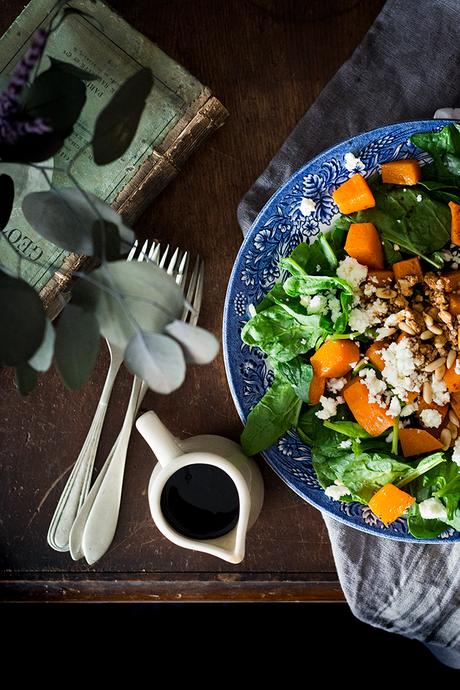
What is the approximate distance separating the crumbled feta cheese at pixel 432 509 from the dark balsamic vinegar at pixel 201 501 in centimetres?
26

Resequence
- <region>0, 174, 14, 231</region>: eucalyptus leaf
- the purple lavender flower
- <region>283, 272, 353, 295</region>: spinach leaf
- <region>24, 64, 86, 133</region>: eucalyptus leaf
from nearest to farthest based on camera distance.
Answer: the purple lavender flower → <region>24, 64, 86, 133</region>: eucalyptus leaf → <region>0, 174, 14, 231</region>: eucalyptus leaf → <region>283, 272, 353, 295</region>: spinach leaf

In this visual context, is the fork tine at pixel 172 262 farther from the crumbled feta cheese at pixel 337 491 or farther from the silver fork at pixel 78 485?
the crumbled feta cheese at pixel 337 491

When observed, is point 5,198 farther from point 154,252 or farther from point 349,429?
point 349,429

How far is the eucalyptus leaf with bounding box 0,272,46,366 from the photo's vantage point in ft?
1.82

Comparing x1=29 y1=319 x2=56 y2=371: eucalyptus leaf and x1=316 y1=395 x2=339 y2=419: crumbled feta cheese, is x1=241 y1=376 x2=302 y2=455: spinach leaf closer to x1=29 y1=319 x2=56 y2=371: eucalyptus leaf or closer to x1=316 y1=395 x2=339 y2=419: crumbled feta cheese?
x1=316 y1=395 x2=339 y2=419: crumbled feta cheese

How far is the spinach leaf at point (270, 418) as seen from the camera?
102cm

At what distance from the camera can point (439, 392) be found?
1.00 meters

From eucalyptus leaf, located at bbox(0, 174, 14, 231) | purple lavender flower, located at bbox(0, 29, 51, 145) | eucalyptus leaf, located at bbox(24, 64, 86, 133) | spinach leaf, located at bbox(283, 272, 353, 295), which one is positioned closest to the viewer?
purple lavender flower, located at bbox(0, 29, 51, 145)

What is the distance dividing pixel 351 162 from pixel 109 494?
581mm

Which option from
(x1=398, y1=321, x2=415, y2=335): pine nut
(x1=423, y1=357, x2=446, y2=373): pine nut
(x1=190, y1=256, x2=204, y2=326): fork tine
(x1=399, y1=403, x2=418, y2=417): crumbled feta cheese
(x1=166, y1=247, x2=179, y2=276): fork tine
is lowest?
(x1=399, y1=403, x2=418, y2=417): crumbled feta cheese

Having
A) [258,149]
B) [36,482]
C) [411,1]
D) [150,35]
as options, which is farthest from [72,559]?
[411,1]

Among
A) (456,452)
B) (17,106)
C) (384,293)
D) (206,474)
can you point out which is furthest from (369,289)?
(17,106)

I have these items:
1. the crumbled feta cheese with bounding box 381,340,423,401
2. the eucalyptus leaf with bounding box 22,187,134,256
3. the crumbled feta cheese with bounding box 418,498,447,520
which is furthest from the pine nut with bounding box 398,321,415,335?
the eucalyptus leaf with bounding box 22,187,134,256

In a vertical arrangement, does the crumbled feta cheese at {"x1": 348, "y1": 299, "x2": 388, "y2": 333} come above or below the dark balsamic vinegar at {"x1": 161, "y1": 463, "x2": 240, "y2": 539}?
above
